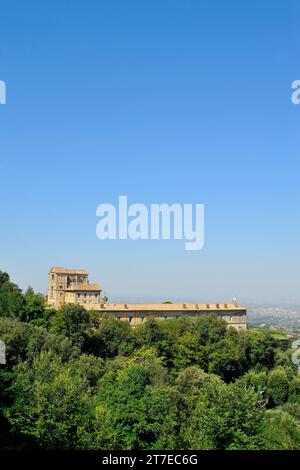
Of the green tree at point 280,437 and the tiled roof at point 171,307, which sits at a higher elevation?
the tiled roof at point 171,307

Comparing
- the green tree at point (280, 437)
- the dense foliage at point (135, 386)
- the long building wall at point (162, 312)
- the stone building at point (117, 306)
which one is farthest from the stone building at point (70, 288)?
the green tree at point (280, 437)

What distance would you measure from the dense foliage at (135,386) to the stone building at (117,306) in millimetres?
13352

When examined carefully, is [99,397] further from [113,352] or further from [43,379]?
[113,352]

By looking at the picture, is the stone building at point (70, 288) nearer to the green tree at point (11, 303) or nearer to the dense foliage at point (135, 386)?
the dense foliage at point (135, 386)

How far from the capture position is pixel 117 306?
6619cm

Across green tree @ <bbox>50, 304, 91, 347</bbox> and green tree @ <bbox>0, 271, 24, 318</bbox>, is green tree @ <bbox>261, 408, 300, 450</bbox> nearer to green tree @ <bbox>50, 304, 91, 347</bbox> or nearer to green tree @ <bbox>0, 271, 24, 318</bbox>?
green tree @ <bbox>50, 304, 91, 347</bbox>

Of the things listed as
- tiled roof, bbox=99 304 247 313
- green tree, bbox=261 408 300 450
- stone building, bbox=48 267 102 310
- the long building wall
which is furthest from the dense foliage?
stone building, bbox=48 267 102 310

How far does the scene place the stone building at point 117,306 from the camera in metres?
65.9

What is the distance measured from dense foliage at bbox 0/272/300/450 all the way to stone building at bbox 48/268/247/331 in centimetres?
1335

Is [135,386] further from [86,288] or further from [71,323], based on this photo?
[86,288]

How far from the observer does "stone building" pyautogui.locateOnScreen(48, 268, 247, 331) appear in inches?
2596

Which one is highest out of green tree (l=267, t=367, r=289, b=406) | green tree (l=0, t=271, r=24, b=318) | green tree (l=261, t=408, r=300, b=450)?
green tree (l=0, t=271, r=24, b=318)

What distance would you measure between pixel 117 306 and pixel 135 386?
41913 millimetres
